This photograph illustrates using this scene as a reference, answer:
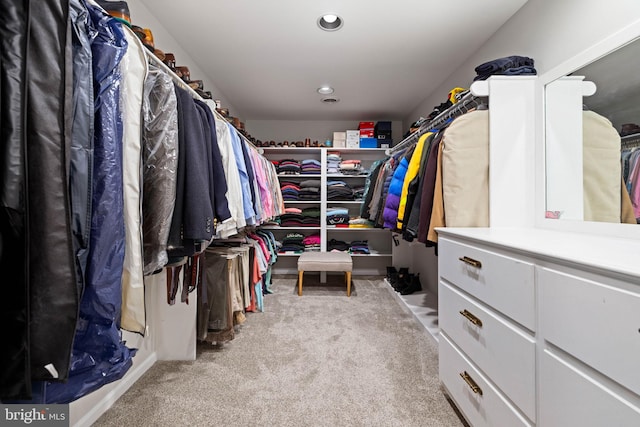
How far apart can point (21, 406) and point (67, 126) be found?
67cm

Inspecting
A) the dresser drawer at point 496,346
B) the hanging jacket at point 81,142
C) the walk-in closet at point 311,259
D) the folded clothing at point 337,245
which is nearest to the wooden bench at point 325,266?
the walk-in closet at point 311,259

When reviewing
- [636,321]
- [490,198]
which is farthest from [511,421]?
[490,198]

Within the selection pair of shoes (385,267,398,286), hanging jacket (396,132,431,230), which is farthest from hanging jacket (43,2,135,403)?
pair of shoes (385,267,398,286)

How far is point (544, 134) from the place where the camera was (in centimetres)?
133

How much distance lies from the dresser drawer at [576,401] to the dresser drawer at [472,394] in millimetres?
123

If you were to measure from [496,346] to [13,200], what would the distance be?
4.22 ft

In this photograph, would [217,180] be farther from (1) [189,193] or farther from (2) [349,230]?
(2) [349,230]

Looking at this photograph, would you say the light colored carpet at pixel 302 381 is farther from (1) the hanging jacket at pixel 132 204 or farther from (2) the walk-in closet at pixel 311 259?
(1) the hanging jacket at pixel 132 204

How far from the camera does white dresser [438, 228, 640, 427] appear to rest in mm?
543

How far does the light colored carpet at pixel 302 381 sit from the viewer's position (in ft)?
3.72

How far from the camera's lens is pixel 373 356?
62.8 inches

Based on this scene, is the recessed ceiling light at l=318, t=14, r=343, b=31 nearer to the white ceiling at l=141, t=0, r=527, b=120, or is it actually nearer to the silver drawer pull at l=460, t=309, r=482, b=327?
the white ceiling at l=141, t=0, r=527, b=120

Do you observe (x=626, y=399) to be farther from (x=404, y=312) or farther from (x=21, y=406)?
(x=404, y=312)

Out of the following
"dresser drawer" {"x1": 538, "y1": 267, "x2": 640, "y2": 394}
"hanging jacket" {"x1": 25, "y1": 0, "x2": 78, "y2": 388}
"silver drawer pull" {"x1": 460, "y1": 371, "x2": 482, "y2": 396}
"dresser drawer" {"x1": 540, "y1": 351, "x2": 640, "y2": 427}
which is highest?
"hanging jacket" {"x1": 25, "y1": 0, "x2": 78, "y2": 388}
